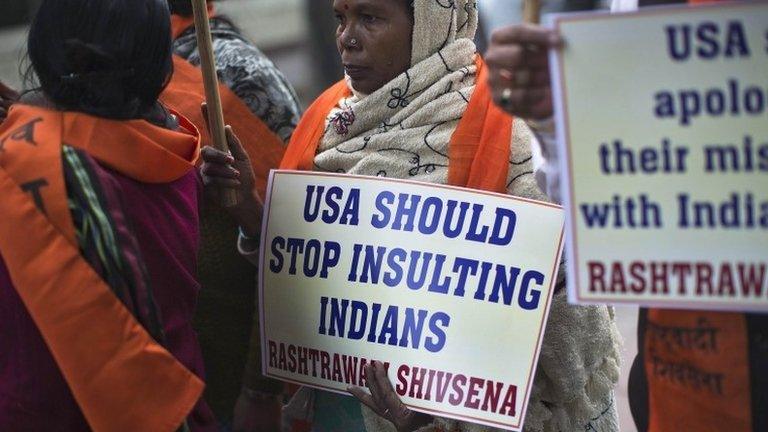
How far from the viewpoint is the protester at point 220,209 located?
11.7ft

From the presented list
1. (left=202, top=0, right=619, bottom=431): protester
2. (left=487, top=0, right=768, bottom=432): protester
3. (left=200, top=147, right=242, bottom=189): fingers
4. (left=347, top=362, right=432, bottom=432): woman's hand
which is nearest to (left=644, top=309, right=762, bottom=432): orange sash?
(left=487, top=0, right=768, bottom=432): protester

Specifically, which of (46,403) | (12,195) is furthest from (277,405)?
(12,195)

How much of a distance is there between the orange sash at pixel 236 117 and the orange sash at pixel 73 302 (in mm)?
1015

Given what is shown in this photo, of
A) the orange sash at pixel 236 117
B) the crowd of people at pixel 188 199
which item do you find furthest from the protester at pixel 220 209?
the crowd of people at pixel 188 199

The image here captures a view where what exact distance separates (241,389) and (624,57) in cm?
196

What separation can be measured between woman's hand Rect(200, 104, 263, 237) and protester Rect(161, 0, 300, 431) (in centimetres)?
32

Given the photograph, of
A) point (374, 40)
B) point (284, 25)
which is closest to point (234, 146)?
point (374, 40)

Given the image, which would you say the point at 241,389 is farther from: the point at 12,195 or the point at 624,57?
the point at 624,57

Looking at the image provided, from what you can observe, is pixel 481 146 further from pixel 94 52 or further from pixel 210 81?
pixel 94 52

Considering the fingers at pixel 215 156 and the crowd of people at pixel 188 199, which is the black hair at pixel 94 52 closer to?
the crowd of people at pixel 188 199

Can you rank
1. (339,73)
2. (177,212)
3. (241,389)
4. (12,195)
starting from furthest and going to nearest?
(339,73) → (241,389) → (177,212) → (12,195)

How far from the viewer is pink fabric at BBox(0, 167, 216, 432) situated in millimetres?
2590

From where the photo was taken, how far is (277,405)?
137 inches

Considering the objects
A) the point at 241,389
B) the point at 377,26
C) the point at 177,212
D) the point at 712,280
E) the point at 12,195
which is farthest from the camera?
the point at 241,389
